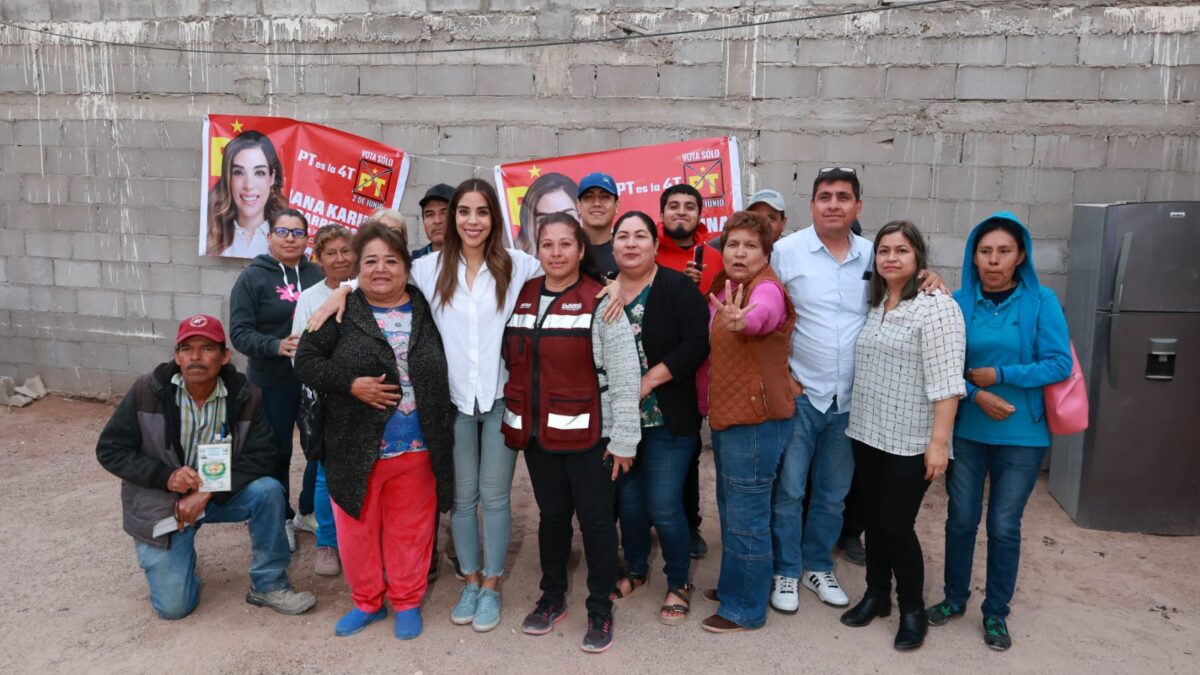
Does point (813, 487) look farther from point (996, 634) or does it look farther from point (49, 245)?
point (49, 245)

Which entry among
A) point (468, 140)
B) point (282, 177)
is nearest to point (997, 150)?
point (468, 140)

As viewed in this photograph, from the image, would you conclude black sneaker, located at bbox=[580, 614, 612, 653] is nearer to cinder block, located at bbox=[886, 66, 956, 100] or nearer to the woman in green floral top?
the woman in green floral top

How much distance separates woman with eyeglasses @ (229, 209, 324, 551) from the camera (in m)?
3.71

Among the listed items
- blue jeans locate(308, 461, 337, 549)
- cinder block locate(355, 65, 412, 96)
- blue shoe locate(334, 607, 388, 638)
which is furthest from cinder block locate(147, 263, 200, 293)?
blue shoe locate(334, 607, 388, 638)

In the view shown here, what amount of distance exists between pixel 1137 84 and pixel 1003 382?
291 centimetres

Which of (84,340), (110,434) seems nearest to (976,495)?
(110,434)

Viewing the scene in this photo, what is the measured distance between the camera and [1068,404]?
286cm

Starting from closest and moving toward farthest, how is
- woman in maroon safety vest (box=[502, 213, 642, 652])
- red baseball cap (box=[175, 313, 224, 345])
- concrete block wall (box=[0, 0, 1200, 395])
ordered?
woman in maroon safety vest (box=[502, 213, 642, 652]) → red baseball cap (box=[175, 313, 224, 345]) → concrete block wall (box=[0, 0, 1200, 395])

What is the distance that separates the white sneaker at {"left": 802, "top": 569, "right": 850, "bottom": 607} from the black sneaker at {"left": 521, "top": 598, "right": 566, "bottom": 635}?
1086 millimetres

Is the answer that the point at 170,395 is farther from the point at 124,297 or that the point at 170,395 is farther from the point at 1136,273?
the point at 1136,273

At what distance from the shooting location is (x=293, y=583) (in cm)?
356

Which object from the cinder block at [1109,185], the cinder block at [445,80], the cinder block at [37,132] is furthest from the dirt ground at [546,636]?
the cinder block at [37,132]

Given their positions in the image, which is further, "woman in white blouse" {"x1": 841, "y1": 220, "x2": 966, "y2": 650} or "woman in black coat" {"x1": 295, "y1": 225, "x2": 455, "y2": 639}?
"woman in black coat" {"x1": 295, "y1": 225, "x2": 455, "y2": 639}

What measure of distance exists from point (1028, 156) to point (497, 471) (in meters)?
3.78
